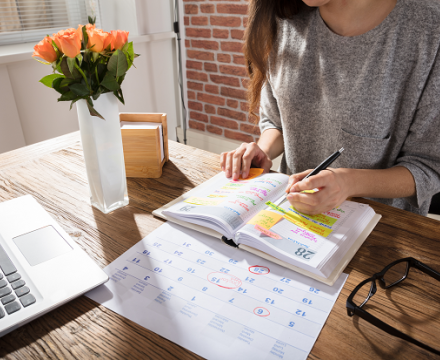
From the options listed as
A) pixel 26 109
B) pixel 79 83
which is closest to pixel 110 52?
pixel 79 83

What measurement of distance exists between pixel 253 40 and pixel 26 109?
141cm

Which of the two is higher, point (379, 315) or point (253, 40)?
point (253, 40)

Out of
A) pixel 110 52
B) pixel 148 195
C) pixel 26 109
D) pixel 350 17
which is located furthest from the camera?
pixel 26 109

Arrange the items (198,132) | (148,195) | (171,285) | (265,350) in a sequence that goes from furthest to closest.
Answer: (198,132) → (148,195) → (171,285) → (265,350)

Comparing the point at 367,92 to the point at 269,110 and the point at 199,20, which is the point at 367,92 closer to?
the point at 269,110

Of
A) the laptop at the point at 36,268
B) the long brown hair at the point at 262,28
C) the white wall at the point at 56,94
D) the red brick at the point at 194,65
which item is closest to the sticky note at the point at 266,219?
the laptop at the point at 36,268

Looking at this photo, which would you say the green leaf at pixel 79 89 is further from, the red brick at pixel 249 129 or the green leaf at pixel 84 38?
the red brick at pixel 249 129

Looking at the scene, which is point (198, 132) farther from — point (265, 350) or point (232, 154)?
point (265, 350)

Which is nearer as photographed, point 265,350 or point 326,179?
point 265,350

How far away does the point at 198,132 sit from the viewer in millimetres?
2723

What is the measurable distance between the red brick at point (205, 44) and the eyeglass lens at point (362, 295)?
6.98 feet

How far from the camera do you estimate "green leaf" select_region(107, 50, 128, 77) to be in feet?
2.07

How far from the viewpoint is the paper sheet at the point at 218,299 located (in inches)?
17.8

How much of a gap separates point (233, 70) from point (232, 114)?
1.01 ft
